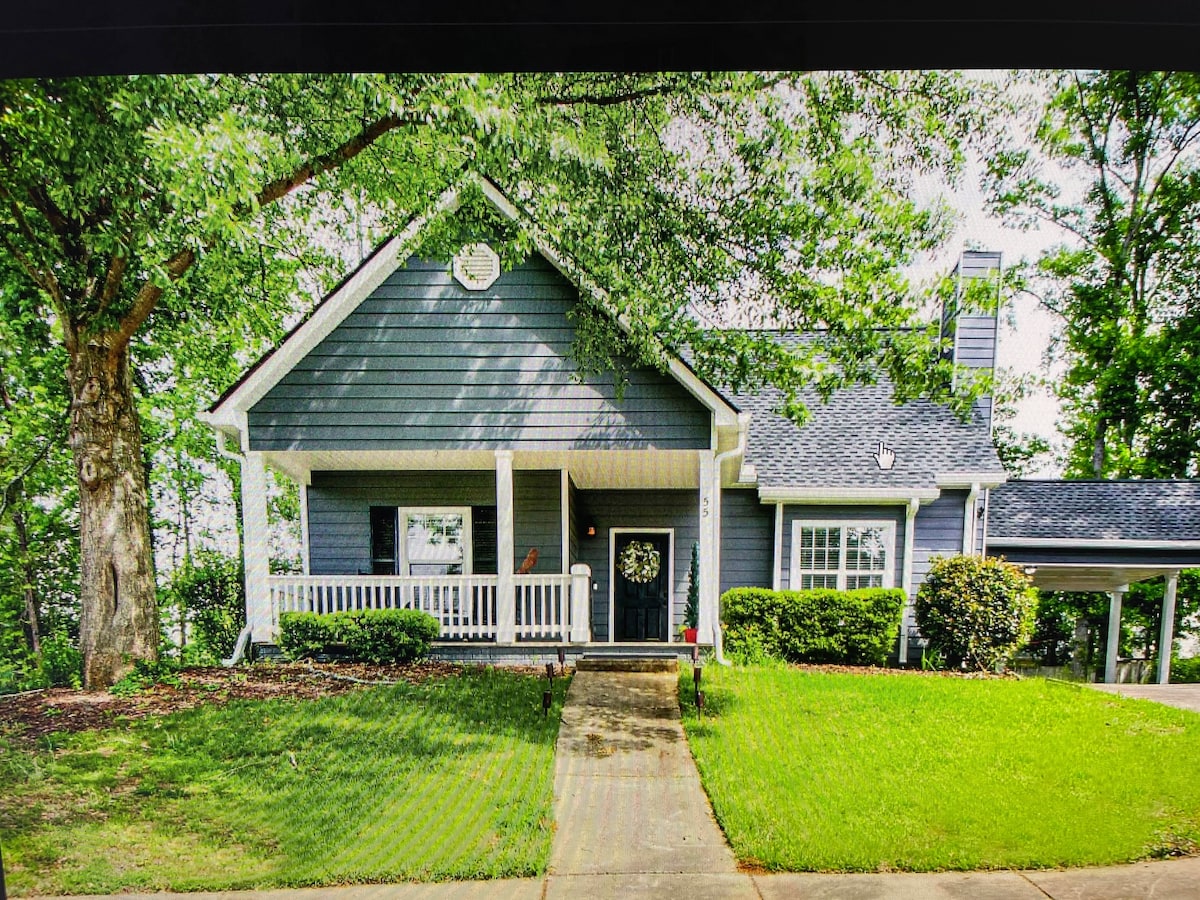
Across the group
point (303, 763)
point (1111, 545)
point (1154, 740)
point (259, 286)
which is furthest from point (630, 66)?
point (1154, 740)

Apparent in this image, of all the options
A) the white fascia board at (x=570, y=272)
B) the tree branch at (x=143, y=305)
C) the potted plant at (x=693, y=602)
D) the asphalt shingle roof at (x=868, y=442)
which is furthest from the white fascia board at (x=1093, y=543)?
the tree branch at (x=143, y=305)

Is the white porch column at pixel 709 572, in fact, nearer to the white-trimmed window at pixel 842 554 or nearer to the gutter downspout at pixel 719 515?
the gutter downspout at pixel 719 515

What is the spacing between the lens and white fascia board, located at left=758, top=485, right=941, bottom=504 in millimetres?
1705

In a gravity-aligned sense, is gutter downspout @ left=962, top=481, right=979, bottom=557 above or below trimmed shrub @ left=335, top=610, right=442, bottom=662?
above

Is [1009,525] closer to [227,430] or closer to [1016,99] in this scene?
[1016,99]

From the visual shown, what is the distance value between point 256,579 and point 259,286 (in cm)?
86

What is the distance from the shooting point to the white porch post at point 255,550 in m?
1.56

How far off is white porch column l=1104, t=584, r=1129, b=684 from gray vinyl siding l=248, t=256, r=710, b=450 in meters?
1.59

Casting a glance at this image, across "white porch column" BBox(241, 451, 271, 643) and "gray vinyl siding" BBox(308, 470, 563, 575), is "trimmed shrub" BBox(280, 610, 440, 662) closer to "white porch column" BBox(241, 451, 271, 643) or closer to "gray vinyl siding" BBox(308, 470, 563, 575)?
"white porch column" BBox(241, 451, 271, 643)

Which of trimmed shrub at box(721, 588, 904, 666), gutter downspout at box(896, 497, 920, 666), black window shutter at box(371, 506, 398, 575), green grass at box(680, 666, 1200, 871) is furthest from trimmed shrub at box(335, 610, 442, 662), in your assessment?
gutter downspout at box(896, 497, 920, 666)

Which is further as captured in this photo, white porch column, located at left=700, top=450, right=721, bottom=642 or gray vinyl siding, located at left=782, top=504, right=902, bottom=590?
white porch column, located at left=700, top=450, right=721, bottom=642

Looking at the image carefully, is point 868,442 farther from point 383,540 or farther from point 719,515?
point 383,540

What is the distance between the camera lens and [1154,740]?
4.57ft

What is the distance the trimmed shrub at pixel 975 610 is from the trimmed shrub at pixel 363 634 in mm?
1655
